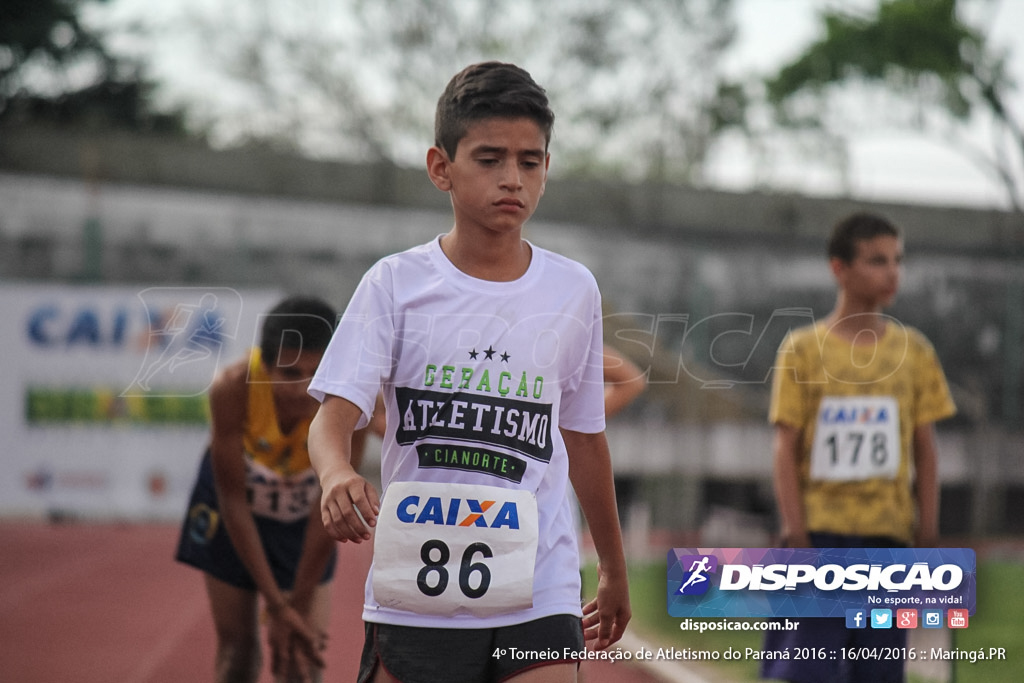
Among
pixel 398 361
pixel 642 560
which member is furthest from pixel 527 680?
pixel 642 560

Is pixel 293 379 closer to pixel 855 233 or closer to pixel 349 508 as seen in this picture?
pixel 349 508

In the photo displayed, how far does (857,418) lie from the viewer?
3885mm

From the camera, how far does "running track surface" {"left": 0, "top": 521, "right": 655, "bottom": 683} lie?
20.3 feet

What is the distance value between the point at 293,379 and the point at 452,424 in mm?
1435

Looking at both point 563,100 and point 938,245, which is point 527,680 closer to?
point 938,245

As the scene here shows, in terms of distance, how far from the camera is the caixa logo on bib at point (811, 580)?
341 cm

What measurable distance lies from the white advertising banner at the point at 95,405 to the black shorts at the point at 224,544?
6.83 m

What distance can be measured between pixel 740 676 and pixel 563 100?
1527 centimetres

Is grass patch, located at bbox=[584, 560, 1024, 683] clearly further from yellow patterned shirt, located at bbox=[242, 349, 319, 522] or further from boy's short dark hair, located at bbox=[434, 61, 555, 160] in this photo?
boy's short dark hair, located at bbox=[434, 61, 555, 160]

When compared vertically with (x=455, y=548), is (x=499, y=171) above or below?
above

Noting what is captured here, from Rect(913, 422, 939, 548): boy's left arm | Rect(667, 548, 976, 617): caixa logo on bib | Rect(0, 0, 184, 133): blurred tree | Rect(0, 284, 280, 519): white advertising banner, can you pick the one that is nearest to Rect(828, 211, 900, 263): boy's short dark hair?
Rect(913, 422, 939, 548): boy's left arm

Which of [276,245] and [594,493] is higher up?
[276,245]

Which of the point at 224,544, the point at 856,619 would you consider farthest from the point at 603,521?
the point at 224,544

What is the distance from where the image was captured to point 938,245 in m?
13.6
